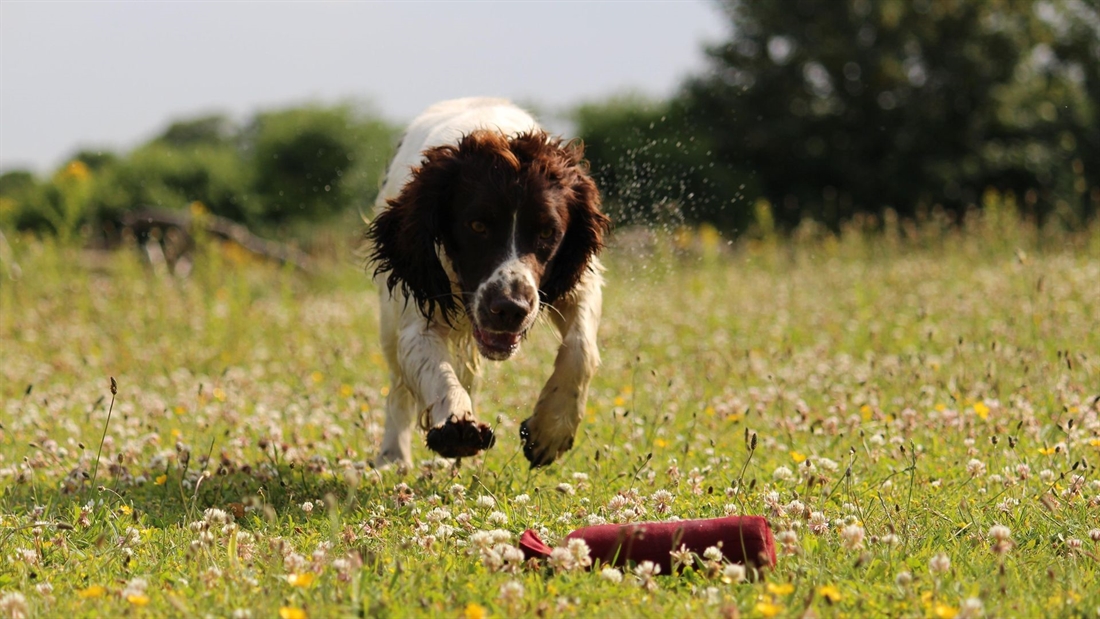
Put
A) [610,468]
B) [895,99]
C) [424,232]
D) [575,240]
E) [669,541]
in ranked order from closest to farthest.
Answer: [669,541]
[610,468]
[424,232]
[575,240]
[895,99]

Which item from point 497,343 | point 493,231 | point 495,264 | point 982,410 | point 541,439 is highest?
point 493,231

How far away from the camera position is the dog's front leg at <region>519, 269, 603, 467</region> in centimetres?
403

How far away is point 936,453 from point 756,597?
6.01 ft

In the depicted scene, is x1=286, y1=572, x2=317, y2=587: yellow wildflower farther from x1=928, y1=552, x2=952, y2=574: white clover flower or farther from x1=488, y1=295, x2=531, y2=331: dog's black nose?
x1=488, y1=295, x2=531, y2=331: dog's black nose

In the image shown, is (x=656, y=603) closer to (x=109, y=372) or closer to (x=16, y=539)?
(x=16, y=539)

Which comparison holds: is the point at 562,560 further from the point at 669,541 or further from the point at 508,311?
the point at 508,311

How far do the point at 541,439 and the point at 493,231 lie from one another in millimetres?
763

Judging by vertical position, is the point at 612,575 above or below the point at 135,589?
below

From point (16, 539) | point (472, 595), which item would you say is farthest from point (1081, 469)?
point (16, 539)

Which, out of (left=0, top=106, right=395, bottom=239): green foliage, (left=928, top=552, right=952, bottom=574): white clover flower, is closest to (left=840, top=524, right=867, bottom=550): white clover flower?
(left=928, top=552, right=952, bottom=574): white clover flower

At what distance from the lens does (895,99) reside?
21562 mm

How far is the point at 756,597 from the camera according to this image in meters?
2.54

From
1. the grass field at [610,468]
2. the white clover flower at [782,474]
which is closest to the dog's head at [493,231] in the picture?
the grass field at [610,468]

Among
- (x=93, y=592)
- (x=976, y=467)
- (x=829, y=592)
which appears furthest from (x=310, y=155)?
(x=829, y=592)
